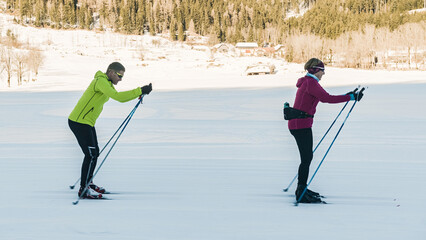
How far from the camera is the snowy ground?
4086 millimetres

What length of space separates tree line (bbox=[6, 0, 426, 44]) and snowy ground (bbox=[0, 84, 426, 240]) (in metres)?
113

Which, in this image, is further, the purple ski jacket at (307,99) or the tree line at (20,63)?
the tree line at (20,63)

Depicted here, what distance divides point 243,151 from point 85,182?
13.9 ft

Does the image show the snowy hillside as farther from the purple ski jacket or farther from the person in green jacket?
the purple ski jacket

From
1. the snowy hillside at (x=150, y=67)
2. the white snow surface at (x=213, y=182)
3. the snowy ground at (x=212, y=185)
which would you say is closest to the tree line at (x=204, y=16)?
the snowy hillside at (x=150, y=67)

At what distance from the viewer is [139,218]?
4391 millimetres

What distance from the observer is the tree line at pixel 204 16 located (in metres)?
133

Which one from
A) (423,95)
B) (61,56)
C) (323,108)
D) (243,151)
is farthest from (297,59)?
(243,151)

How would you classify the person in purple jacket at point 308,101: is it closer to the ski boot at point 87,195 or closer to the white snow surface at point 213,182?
the white snow surface at point 213,182

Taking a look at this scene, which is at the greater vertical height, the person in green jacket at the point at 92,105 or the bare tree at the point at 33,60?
the bare tree at the point at 33,60

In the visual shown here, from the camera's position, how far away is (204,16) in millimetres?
153250

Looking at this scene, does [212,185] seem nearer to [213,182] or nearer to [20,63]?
[213,182]

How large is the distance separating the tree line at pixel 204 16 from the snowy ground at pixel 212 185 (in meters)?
113

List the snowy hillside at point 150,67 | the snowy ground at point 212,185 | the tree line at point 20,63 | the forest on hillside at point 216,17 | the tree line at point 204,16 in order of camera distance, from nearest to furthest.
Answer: the snowy ground at point 212,185 < the snowy hillside at point 150,67 < the tree line at point 20,63 < the forest on hillside at point 216,17 < the tree line at point 204,16
